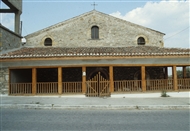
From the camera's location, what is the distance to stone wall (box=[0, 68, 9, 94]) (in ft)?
41.4

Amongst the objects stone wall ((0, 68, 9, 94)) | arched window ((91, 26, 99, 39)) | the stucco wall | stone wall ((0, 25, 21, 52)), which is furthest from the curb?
arched window ((91, 26, 99, 39))

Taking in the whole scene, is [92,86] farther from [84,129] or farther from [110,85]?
[84,129]

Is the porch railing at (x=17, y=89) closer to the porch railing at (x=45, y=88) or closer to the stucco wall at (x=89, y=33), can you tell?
the porch railing at (x=45, y=88)

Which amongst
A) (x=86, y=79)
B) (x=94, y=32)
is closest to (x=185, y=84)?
(x=86, y=79)

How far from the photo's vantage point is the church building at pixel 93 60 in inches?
496

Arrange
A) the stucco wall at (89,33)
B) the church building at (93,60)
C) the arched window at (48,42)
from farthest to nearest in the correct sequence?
1. the arched window at (48,42)
2. the stucco wall at (89,33)
3. the church building at (93,60)

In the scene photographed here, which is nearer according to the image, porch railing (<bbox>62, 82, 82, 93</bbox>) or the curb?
the curb

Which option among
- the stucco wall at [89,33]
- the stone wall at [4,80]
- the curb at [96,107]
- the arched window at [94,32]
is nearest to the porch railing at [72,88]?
the curb at [96,107]

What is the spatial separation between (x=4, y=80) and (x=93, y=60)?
6.34m

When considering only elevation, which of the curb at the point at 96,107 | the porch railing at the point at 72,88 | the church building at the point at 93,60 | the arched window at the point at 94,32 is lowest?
the curb at the point at 96,107

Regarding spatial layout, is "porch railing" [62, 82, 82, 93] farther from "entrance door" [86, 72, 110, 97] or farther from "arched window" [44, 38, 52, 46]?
"arched window" [44, 38, 52, 46]

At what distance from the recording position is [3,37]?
14.5 m

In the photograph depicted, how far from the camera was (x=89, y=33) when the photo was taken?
17.9 meters

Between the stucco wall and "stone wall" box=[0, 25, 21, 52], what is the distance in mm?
1239
